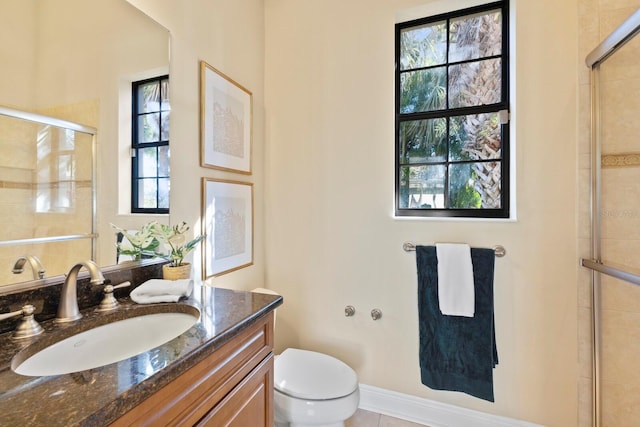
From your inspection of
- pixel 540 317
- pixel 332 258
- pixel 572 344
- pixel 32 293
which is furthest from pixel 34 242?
pixel 572 344

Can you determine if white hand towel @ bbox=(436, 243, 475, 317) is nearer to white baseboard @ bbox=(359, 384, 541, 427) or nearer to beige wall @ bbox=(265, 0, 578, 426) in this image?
beige wall @ bbox=(265, 0, 578, 426)

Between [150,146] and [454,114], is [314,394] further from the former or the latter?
[454,114]

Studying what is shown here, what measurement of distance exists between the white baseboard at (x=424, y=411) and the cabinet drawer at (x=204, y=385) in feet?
3.59

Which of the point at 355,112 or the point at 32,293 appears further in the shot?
the point at 355,112

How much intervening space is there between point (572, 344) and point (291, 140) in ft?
6.31

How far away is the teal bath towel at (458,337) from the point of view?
58.4 inches

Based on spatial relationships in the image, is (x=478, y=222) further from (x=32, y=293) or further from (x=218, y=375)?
(x=32, y=293)

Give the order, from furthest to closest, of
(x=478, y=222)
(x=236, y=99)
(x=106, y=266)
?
(x=236, y=99) → (x=478, y=222) → (x=106, y=266)

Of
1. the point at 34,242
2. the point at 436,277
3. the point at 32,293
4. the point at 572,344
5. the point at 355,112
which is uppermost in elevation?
the point at 355,112

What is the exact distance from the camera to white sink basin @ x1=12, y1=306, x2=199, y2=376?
2.22 feet

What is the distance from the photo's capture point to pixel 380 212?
1.71 meters

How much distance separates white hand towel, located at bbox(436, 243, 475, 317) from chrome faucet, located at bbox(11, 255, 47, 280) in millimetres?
1635

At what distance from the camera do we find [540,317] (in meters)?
1.46

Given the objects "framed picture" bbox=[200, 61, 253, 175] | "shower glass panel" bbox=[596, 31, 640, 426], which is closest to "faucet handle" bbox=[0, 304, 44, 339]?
"framed picture" bbox=[200, 61, 253, 175]
